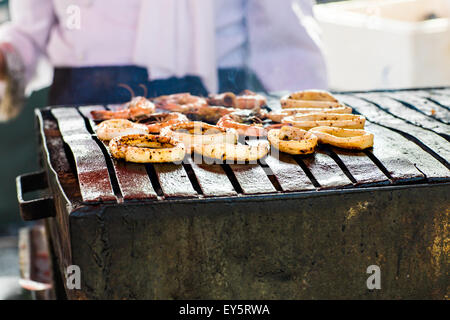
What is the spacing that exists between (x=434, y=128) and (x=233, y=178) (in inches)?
43.7

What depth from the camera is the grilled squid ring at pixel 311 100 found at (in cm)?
259

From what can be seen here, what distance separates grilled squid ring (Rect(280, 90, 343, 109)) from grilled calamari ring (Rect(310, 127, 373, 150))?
1.44 feet

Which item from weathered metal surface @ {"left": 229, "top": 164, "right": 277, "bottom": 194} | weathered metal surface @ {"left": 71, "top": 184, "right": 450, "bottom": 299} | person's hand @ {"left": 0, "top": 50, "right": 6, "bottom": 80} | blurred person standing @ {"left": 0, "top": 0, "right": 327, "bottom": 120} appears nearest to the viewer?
weathered metal surface @ {"left": 71, "top": 184, "right": 450, "bottom": 299}

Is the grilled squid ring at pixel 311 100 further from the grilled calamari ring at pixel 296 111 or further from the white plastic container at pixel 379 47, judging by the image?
the white plastic container at pixel 379 47

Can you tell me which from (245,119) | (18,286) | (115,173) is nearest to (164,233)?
(115,173)

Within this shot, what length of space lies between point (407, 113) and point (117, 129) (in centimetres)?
148

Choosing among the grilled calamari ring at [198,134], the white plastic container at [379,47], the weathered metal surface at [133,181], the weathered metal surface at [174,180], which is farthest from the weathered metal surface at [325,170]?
the white plastic container at [379,47]

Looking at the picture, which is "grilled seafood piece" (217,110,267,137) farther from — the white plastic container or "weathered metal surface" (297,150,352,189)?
the white plastic container

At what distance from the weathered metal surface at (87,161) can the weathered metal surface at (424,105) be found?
5.37 feet

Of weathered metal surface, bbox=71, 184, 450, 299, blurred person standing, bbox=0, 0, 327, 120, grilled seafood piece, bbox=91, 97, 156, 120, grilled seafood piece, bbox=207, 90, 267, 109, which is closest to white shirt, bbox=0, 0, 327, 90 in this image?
blurred person standing, bbox=0, 0, 327, 120

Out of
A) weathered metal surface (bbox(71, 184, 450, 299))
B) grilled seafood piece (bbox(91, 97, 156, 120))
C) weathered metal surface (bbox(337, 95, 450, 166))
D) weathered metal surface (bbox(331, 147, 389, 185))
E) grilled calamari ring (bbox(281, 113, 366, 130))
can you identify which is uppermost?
grilled seafood piece (bbox(91, 97, 156, 120))

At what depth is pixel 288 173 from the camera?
184 cm

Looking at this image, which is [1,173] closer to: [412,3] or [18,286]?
[18,286]

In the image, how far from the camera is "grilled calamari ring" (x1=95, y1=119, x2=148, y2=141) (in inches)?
86.2
